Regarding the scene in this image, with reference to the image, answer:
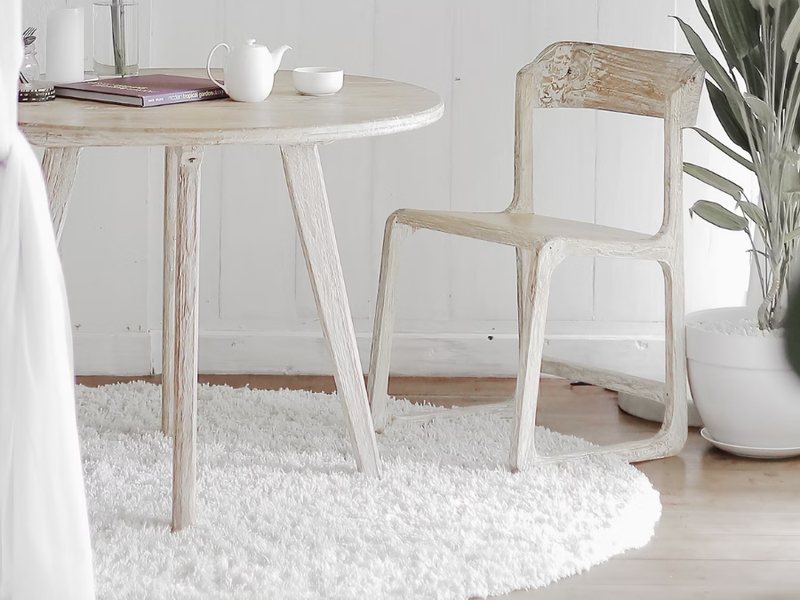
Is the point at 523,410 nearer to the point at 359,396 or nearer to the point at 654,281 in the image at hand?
the point at 359,396

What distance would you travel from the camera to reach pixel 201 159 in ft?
5.09

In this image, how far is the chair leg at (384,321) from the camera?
6.84 ft

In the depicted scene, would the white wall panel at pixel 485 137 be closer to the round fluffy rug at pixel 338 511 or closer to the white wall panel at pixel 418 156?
the white wall panel at pixel 418 156

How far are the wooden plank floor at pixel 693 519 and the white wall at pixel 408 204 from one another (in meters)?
0.16

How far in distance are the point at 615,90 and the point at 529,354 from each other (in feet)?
2.12

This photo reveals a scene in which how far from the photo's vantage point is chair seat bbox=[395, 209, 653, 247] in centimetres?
190

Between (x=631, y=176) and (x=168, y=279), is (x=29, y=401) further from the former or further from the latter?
(x=631, y=176)

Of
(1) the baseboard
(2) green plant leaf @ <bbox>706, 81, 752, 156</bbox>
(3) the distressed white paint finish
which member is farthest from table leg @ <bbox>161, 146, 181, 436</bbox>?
(2) green plant leaf @ <bbox>706, 81, 752, 156</bbox>

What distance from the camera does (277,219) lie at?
8.38 ft

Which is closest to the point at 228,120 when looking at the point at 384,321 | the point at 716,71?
the point at 384,321

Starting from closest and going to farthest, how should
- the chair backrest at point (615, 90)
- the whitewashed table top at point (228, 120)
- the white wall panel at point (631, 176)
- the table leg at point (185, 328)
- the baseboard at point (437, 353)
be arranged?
the whitewashed table top at point (228, 120) → the table leg at point (185, 328) → the chair backrest at point (615, 90) → the white wall panel at point (631, 176) → the baseboard at point (437, 353)

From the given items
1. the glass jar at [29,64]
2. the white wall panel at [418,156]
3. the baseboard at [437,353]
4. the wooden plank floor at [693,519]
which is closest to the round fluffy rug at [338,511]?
the wooden plank floor at [693,519]

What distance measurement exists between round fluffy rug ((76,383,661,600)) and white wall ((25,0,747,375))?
42 cm

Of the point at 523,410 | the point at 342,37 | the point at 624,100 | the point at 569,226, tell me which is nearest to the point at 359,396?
the point at 523,410
